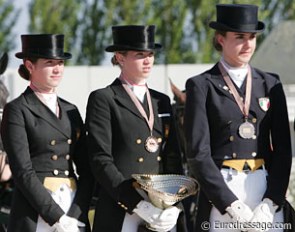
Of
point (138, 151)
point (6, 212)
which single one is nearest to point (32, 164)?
point (138, 151)

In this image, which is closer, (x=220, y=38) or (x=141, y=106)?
(x=220, y=38)

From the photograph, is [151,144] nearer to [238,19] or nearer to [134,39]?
[134,39]

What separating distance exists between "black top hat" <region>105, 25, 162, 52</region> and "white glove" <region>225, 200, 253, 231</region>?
3.80 ft

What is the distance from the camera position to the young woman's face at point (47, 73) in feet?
23.8

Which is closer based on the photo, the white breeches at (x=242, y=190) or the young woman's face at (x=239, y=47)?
the white breeches at (x=242, y=190)

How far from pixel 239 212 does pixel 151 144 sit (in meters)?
0.78

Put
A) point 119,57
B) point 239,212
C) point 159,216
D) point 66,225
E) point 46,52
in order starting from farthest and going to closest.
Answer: point 46,52
point 119,57
point 66,225
point 159,216
point 239,212

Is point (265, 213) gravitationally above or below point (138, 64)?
below

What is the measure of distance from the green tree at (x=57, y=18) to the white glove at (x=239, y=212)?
18.1 meters

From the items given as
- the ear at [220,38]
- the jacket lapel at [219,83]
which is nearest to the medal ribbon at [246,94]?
the jacket lapel at [219,83]

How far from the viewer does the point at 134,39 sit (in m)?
7.12

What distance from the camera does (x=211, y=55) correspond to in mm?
24266

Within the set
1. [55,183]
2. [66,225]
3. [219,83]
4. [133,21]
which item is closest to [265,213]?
[219,83]

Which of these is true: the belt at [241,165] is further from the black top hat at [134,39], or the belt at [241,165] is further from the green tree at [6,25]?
the green tree at [6,25]
